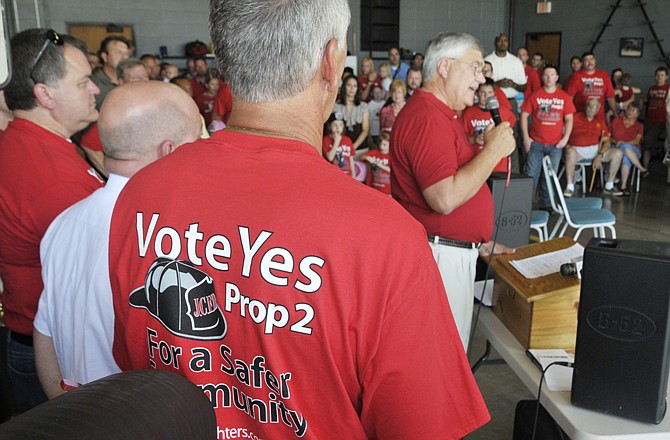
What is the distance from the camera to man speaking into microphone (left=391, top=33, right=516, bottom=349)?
6.92 ft

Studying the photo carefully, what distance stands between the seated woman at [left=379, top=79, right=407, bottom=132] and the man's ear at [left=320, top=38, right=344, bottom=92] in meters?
5.77

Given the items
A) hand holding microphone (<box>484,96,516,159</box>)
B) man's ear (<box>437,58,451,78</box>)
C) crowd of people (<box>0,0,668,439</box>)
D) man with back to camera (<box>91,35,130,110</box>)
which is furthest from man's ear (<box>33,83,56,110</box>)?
man with back to camera (<box>91,35,130,110</box>)

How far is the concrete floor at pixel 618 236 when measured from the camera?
270 centimetres

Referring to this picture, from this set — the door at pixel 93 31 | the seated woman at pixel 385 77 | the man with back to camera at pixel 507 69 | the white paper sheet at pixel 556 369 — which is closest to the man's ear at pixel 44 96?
Result: the white paper sheet at pixel 556 369

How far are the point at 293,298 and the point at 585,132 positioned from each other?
299 inches

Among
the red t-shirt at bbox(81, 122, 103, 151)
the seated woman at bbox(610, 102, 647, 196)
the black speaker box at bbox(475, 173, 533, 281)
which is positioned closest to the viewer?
the black speaker box at bbox(475, 173, 533, 281)

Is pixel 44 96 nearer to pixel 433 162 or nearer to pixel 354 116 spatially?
pixel 433 162

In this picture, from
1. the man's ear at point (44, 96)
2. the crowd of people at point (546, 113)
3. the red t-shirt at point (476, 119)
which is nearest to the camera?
the man's ear at point (44, 96)

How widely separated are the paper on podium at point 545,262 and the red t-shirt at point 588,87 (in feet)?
23.3

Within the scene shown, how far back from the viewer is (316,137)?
917mm

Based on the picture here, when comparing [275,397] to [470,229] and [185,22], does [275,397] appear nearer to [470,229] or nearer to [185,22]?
[470,229]

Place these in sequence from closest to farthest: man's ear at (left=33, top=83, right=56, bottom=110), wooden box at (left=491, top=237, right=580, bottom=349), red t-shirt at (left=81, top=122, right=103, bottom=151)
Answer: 1. wooden box at (left=491, top=237, right=580, bottom=349)
2. man's ear at (left=33, top=83, right=56, bottom=110)
3. red t-shirt at (left=81, top=122, right=103, bottom=151)

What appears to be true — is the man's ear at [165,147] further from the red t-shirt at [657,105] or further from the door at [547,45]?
the door at [547,45]

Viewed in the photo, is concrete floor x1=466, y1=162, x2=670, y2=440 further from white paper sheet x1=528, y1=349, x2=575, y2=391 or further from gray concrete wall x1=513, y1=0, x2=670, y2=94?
gray concrete wall x1=513, y1=0, x2=670, y2=94
